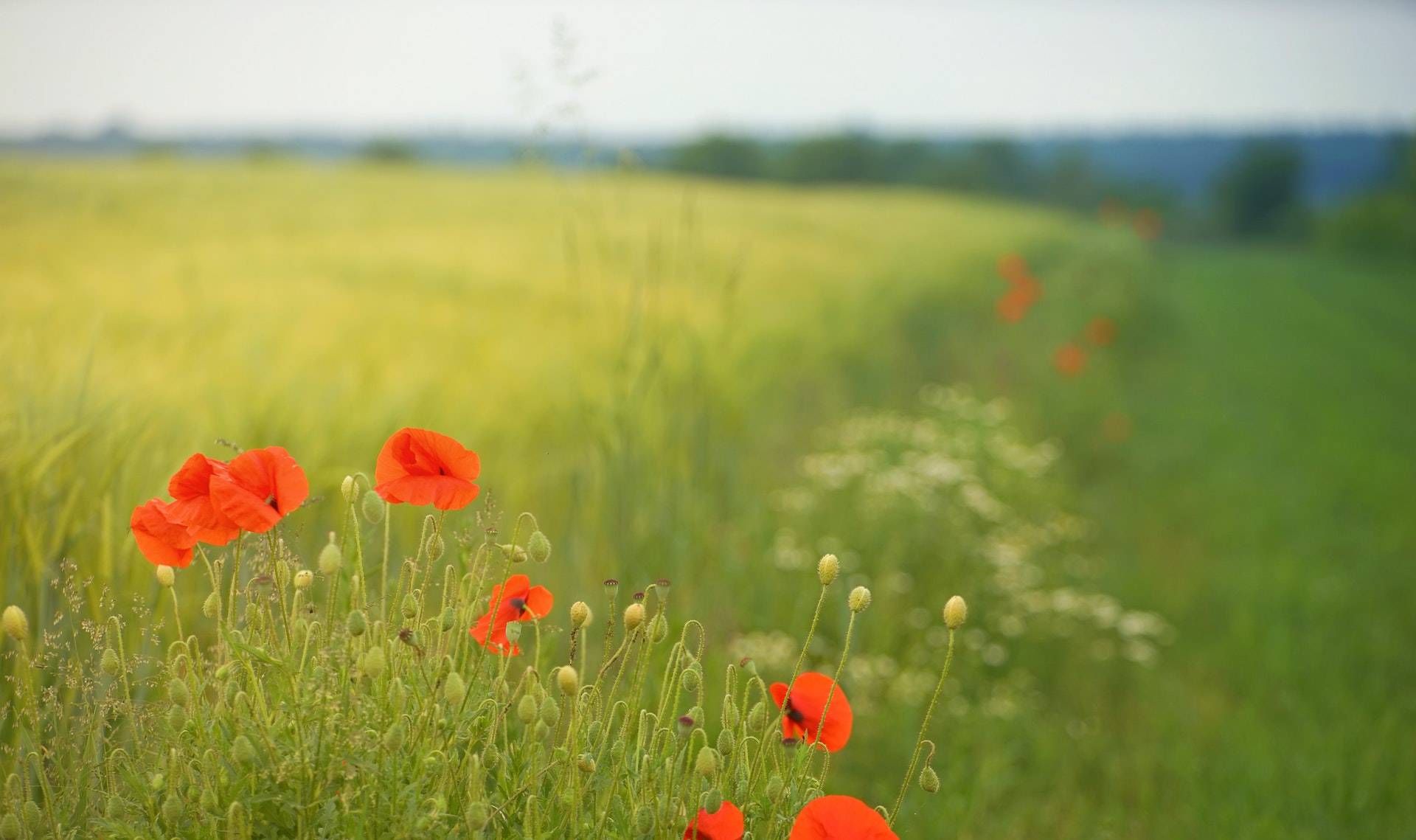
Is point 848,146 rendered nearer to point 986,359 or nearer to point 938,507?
point 986,359

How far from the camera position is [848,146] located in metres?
37.7

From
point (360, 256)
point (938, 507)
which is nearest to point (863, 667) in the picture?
point (938, 507)

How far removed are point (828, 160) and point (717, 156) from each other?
23.5ft

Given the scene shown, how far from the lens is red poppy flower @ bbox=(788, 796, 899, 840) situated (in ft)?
3.25

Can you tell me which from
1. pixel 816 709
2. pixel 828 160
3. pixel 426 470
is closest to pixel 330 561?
pixel 426 470

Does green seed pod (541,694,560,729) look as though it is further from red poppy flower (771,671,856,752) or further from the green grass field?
the green grass field

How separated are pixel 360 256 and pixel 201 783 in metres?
4.17

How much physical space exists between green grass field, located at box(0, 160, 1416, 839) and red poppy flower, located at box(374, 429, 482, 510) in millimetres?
732

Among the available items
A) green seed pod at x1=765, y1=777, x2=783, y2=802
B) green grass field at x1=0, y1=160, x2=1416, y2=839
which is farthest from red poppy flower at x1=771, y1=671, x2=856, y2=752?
green grass field at x1=0, y1=160, x2=1416, y2=839

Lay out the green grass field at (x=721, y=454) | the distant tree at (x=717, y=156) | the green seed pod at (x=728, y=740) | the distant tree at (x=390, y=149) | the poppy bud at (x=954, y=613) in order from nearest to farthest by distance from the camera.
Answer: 1. the poppy bud at (x=954, y=613)
2. the green seed pod at (x=728, y=740)
3. the green grass field at (x=721, y=454)
4. the distant tree at (x=390, y=149)
5. the distant tree at (x=717, y=156)

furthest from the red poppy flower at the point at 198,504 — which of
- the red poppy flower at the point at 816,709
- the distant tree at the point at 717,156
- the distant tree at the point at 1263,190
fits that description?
the distant tree at the point at 1263,190

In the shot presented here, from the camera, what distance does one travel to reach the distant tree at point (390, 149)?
30.3 m

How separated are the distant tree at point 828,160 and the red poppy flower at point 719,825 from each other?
3658cm

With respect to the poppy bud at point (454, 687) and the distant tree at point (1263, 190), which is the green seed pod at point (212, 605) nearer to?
the poppy bud at point (454, 687)
